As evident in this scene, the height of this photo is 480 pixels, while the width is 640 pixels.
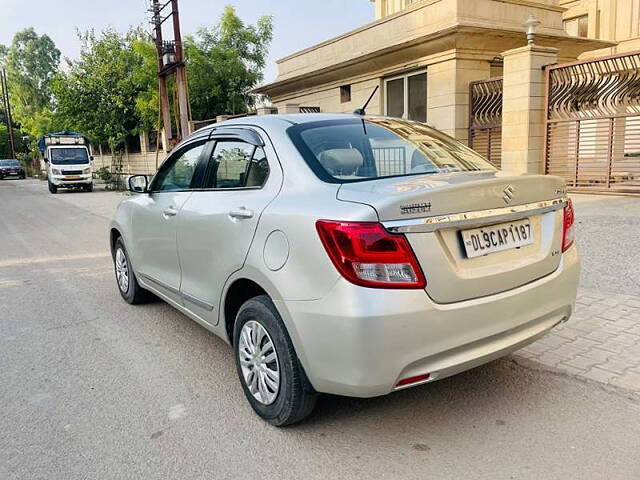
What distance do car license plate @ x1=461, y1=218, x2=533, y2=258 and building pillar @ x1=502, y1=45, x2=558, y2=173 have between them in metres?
9.09

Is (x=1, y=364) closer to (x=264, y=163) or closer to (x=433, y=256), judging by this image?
(x=264, y=163)

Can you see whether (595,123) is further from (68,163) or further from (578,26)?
(68,163)

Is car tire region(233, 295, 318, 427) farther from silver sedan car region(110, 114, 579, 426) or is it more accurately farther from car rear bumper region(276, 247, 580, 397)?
car rear bumper region(276, 247, 580, 397)

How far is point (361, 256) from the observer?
8.01 feet

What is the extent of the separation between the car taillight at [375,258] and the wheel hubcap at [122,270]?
11.7 feet

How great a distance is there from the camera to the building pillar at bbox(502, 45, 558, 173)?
448 inches

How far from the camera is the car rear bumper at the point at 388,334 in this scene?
242cm

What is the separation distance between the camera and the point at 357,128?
3502mm

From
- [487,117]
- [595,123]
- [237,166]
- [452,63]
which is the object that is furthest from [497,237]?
[452,63]

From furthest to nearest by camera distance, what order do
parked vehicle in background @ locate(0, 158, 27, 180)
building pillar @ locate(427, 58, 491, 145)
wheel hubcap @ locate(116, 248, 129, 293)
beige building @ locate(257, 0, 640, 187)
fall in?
1. parked vehicle in background @ locate(0, 158, 27, 180)
2. building pillar @ locate(427, 58, 491, 145)
3. beige building @ locate(257, 0, 640, 187)
4. wheel hubcap @ locate(116, 248, 129, 293)

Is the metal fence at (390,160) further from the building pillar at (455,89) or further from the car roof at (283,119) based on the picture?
the building pillar at (455,89)

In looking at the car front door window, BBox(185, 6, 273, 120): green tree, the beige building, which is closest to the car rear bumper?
the car front door window

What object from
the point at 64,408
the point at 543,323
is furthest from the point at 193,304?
the point at 543,323

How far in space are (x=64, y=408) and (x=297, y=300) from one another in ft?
5.71
